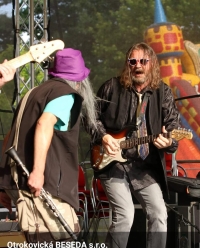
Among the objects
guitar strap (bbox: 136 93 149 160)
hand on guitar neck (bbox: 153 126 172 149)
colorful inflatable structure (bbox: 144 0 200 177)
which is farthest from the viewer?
colorful inflatable structure (bbox: 144 0 200 177)

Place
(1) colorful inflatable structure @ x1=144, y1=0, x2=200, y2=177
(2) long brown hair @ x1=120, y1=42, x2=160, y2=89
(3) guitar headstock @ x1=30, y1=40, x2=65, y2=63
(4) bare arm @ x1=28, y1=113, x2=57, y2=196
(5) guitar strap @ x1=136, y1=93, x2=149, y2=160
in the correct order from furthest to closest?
1. (1) colorful inflatable structure @ x1=144, y1=0, x2=200, y2=177
2. (2) long brown hair @ x1=120, y1=42, x2=160, y2=89
3. (5) guitar strap @ x1=136, y1=93, x2=149, y2=160
4. (3) guitar headstock @ x1=30, y1=40, x2=65, y2=63
5. (4) bare arm @ x1=28, y1=113, x2=57, y2=196

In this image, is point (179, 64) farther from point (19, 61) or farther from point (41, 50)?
point (19, 61)

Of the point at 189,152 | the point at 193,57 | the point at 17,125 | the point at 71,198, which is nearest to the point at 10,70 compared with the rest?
the point at 17,125

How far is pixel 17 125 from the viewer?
3492 millimetres

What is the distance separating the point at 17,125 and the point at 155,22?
207 inches

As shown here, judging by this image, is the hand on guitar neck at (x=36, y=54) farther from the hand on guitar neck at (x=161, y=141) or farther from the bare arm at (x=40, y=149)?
the hand on guitar neck at (x=161, y=141)

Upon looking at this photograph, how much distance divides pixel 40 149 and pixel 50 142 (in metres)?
0.10

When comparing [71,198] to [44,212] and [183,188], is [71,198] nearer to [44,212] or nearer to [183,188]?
[44,212]

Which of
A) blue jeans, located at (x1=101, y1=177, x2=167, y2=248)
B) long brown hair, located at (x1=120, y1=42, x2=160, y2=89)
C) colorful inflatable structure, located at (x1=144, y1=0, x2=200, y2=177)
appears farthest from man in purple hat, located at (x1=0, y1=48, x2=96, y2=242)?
colorful inflatable structure, located at (x1=144, y1=0, x2=200, y2=177)

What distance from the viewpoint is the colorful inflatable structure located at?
7898 mm

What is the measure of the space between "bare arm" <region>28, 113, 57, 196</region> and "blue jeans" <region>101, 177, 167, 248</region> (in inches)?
44.0

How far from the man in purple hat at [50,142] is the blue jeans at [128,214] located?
85 centimetres

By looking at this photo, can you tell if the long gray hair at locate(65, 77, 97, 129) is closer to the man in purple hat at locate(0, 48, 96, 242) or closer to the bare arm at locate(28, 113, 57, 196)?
the man in purple hat at locate(0, 48, 96, 242)

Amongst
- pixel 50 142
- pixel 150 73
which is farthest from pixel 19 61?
pixel 150 73
